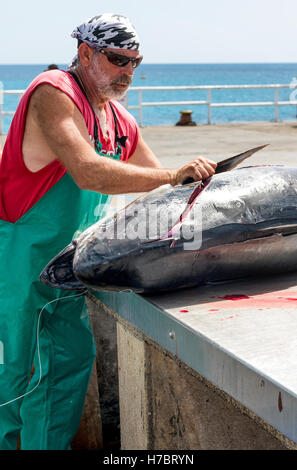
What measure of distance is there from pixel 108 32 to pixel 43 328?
4.60 feet

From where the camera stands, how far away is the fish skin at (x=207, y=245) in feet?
7.98

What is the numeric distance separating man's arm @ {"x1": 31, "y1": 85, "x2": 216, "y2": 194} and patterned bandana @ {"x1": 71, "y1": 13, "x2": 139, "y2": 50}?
1.15 feet

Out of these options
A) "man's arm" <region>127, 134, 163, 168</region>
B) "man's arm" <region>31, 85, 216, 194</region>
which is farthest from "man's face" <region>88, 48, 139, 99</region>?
"man's arm" <region>127, 134, 163, 168</region>

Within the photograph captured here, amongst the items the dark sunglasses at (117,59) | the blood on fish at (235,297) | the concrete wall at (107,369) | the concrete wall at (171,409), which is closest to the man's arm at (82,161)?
the dark sunglasses at (117,59)

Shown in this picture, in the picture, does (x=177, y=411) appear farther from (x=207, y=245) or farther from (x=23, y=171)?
(x=23, y=171)

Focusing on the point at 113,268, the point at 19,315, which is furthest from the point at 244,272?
the point at 19,315

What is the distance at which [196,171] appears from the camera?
262 cm

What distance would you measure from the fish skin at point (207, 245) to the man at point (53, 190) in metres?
0.15

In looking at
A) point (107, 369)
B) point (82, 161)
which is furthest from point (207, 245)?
point (107, 369)

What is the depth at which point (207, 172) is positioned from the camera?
8.66 ft

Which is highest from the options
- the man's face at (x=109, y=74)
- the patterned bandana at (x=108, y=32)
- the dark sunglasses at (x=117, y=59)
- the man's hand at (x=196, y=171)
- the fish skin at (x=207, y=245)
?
the patterned bandana at (x=108, y=32)

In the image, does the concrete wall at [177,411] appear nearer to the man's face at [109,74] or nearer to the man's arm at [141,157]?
the man's arm at [141,157]

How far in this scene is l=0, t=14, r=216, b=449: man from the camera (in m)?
2.67

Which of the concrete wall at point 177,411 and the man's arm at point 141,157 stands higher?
the man's arm at point 141,157
